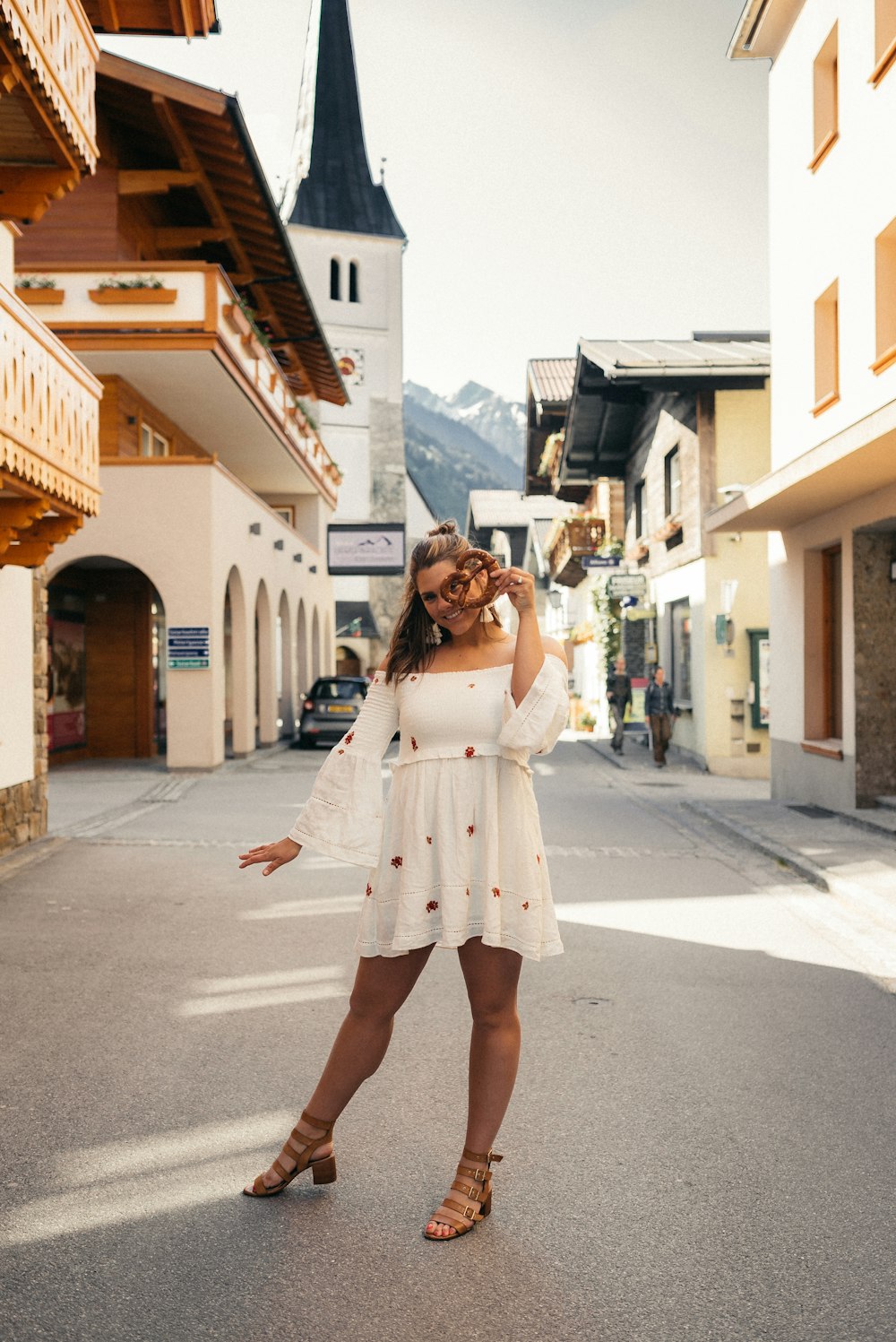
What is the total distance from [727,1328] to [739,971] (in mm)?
3783

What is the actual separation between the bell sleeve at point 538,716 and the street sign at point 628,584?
839 inches

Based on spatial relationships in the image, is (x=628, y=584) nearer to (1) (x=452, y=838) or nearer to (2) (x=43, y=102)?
(2) (x=43, y=102)

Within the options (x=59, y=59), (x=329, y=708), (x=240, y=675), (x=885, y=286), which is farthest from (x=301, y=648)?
(x=59, y=59)

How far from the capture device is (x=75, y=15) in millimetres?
9609

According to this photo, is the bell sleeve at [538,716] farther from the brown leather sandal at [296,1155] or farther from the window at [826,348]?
the window at [826,348]

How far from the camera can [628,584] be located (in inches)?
967

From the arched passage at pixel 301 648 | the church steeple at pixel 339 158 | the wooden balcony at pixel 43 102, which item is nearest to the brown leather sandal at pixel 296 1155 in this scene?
the wooden balcony at pixel 43 102

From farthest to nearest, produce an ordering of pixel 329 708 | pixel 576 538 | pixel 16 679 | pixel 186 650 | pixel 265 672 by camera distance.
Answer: pixel 576 538 < pixel 265 672 < pixel 329 708 < pixel 186 650 < pixel 16 679

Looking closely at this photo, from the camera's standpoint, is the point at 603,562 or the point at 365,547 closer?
the point at 603,562

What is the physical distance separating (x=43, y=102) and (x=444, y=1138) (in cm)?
753

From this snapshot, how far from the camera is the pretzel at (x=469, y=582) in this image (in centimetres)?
341

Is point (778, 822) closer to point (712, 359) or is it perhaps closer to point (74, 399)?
point (74, 399)

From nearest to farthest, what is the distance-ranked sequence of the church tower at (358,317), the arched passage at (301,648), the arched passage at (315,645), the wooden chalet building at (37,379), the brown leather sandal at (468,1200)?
the brown leather sandal at (468,1200), the wooden chalet building at (37,379), the arched passage at (301,648), the arched passage at (315,645), the church tower at (358,317)

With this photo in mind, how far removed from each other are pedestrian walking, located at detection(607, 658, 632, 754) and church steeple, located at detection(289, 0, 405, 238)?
3767cm
